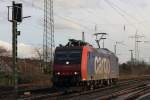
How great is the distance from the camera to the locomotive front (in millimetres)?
35500

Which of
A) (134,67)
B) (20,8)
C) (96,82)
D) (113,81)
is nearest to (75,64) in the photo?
(96,82)

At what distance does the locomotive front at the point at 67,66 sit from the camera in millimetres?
35500

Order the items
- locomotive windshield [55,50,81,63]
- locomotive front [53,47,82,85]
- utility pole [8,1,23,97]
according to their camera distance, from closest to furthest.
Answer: utility pole [8,1,23,97], locomotive front [53,47,82,85], locomotive windshield [55,50,81,63]

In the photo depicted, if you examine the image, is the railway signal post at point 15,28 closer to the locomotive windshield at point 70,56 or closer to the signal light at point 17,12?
the signal light at point 17,12

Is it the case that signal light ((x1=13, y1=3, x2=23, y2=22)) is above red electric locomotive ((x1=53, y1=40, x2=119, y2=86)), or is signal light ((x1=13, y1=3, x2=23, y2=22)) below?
above

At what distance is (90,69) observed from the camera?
38.6 metres

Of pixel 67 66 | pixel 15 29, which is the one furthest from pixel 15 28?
pixel 67 66

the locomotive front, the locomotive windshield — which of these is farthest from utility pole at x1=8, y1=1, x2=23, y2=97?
the locomotive windshield

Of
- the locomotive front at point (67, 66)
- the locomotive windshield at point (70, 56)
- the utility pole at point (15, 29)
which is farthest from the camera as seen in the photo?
the locomotive windshield at point (70, 56)

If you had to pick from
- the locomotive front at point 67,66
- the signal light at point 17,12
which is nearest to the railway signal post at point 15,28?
the signal light at point 17,12

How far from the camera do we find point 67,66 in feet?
118

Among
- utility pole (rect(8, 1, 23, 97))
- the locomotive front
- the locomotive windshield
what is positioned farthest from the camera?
the locomotive windshield

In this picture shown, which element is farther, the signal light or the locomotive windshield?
the locomotive windshield

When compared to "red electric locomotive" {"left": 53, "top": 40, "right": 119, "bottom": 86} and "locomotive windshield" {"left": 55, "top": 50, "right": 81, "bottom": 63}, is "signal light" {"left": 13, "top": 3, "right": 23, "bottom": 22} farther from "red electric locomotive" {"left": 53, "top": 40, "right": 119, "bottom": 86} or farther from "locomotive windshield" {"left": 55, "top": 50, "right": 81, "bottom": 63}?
"locomotive windshield" {"left": 55, "top": 50, "right": 81, "bottom": 63}
